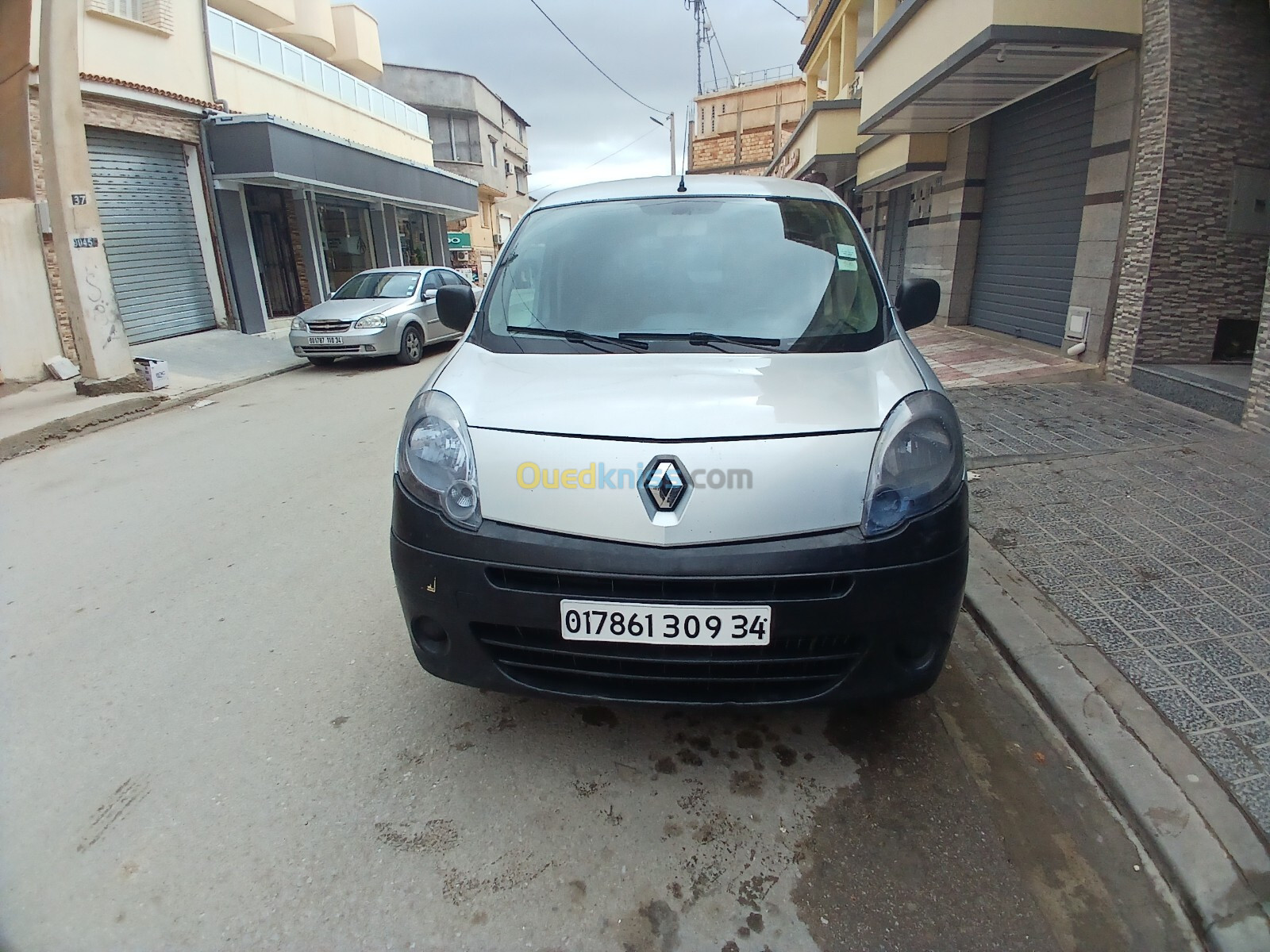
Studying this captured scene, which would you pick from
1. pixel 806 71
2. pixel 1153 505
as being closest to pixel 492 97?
pixel 806 71

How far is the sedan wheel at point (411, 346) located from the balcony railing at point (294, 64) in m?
7.62

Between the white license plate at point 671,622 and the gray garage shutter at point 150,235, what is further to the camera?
the gray garage shutter at point 150,235

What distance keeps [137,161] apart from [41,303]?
4.08 meters

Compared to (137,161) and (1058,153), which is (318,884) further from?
(137,161)

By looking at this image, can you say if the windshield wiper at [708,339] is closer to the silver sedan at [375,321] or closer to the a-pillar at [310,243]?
the silver sedan at [375,321]

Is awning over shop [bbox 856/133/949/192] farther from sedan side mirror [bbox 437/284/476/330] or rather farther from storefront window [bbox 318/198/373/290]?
storefront window [bbox 318/198/373/290]

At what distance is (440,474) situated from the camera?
2100mm

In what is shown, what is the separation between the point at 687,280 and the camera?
2.83m

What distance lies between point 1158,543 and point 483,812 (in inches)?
137

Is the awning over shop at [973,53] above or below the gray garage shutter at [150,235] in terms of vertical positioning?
above

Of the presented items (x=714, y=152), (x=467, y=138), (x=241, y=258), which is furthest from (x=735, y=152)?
(x=241, y=258)

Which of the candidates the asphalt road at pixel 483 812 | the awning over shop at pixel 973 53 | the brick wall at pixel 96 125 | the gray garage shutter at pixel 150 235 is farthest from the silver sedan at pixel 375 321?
the asphalt road at pixel 483 812

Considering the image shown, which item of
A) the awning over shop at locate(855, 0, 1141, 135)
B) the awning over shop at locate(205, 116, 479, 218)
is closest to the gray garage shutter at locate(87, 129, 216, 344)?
the awning over shop at locate(205, 116, 479, 218)

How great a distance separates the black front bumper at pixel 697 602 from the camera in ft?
6.20
